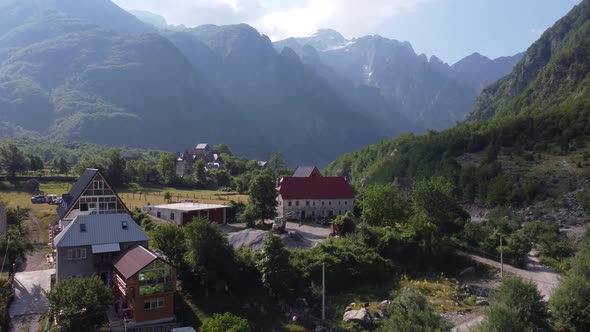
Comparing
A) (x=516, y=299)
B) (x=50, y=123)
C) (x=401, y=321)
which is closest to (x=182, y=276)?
(x=401, y=321)

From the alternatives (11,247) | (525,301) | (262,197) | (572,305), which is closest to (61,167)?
(262,197)

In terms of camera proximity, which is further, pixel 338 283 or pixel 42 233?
pixel 42 233

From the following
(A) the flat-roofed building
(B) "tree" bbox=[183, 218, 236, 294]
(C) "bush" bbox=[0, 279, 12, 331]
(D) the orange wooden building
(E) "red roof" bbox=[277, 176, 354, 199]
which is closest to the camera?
(C) "bush" bbox=[0, 279, 12, 331]

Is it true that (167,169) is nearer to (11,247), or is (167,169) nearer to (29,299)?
(11,247)

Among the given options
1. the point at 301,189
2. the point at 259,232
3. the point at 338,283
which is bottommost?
the point at 338,283

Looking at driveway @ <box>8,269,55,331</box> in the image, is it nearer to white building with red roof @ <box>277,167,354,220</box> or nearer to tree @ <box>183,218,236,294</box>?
tree @ <box>183,218,236,294</box>

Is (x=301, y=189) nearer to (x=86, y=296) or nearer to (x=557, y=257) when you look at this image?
(x=557, y=257)

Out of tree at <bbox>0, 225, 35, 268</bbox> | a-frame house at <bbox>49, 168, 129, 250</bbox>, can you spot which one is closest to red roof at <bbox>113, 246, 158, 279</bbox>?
tree at <bbox>0, 225, 35, 268</bbox>
